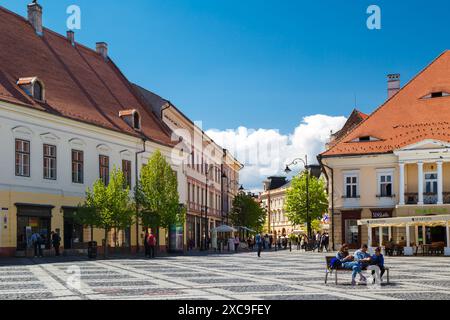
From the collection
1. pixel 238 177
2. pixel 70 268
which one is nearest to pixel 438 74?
pixel 70 268

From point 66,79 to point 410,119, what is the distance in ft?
74.3

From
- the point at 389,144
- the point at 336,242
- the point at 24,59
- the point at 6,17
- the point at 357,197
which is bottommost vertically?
the point at 336,242

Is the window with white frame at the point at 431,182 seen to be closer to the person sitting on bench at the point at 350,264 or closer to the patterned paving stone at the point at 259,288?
the person sitting on bench at the point at 350,264

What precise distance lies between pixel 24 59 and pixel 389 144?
23601 mm

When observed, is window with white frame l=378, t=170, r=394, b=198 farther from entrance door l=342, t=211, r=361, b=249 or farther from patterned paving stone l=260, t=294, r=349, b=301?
patterned paving stone l=260, t=294, r=349, b=301

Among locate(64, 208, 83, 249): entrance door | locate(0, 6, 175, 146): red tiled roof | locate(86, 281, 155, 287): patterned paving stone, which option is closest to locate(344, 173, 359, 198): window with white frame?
locate(0, 6, 175, 146): red tiled roof

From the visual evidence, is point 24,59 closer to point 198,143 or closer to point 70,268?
point 70,268

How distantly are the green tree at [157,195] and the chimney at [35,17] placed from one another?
11183 millimetres

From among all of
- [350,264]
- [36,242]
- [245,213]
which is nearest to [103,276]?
[350,264]

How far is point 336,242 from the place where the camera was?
4922 cm

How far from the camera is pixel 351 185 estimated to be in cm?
4916

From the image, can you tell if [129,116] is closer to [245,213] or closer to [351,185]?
[351,185]

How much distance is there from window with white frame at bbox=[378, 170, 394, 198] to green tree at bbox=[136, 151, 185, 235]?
13.6m
